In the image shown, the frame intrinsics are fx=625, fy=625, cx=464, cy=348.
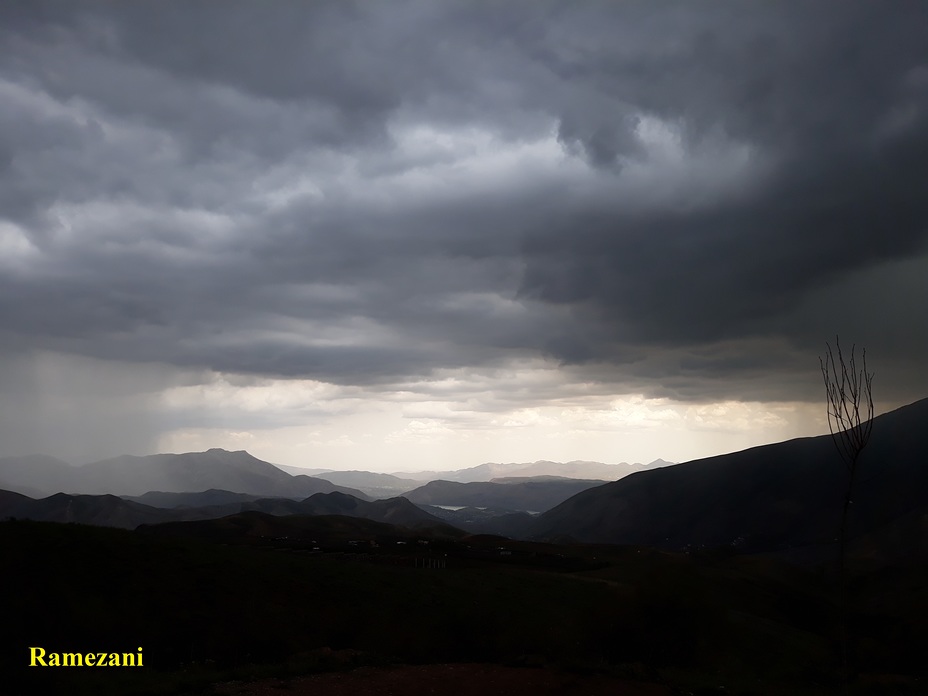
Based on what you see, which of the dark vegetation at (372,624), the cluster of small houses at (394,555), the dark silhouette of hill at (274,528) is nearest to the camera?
the dark vegetation at (372,624)

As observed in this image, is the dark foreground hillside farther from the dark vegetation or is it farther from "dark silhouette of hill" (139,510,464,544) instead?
"dark silhouette of hill" (139,510,464,544)

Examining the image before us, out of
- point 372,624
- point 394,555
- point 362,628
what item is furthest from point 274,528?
point 362,628

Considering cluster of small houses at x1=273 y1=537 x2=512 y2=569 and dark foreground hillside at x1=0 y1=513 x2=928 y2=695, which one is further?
cluster of small houses at x1=273 y1=537 x2=512 y2=569

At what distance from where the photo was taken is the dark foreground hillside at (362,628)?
25516mm

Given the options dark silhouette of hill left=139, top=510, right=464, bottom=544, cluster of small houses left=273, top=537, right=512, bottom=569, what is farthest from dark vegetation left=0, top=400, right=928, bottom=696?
dark silhouette of hill left=139, top=510, right=464, bottom=544

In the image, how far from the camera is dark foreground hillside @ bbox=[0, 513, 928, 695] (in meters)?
25.5

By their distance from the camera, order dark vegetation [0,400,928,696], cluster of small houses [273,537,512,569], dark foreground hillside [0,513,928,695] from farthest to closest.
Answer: cluster of small houses [273,537,512,569], dark vegetation [0,400,928,696], dark foreground hillside [0,513,928,695]

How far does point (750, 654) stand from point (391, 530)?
14257 centimetres

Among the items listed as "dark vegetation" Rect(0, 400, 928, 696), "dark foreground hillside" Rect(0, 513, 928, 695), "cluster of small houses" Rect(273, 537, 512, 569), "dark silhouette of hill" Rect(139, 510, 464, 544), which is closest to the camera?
"dark foreground hillside" Rect(0, 513, 928, 695)

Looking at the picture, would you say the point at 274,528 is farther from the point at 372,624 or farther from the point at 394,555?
the point at 372,624

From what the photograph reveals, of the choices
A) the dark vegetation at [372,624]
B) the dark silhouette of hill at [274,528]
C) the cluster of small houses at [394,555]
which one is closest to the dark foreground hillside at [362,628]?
the dark vegetation at [372,624]

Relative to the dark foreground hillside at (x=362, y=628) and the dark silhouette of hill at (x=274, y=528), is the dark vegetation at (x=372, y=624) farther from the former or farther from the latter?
the dark silhouette of hill at (x=274, y=528)

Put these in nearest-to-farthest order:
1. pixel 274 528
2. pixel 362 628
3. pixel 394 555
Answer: pixel 362 628
pixel 394 555
pixel 274 528

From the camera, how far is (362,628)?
42031 mm
